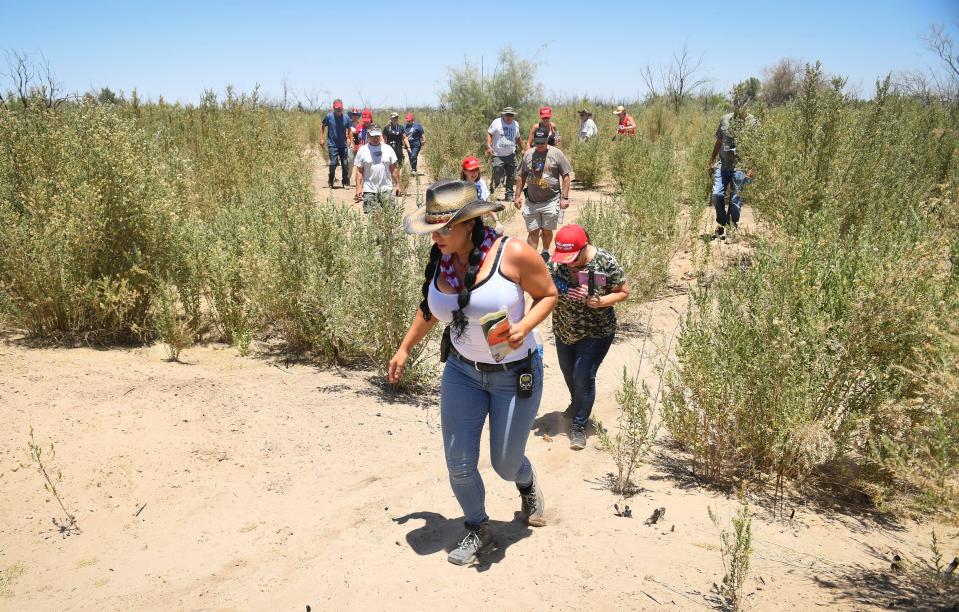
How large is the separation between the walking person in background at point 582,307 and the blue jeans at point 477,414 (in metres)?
1.36

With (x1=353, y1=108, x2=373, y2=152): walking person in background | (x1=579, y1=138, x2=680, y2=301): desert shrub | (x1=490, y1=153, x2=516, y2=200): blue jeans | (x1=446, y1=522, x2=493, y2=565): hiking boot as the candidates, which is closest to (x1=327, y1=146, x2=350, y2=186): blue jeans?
(x1=353, y1=108, x2=373, y2=152): walking person in background

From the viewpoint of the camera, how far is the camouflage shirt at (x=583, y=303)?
4480 millimetres

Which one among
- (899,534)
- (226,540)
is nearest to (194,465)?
(226,540)

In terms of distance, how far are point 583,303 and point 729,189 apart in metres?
5.63

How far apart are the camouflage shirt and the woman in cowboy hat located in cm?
136

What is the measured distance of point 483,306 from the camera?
3.00m

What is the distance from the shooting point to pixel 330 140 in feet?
50.1

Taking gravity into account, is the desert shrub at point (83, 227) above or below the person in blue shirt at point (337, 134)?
below

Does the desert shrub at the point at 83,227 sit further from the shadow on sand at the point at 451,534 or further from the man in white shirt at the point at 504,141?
the man in white shirt at the point at 504,141

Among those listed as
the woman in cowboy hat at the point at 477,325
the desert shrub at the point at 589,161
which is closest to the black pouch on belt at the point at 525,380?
the woman in cowboy hat at the point at 477,325

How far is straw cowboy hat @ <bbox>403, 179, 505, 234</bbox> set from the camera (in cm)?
298

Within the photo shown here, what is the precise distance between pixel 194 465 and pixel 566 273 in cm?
263

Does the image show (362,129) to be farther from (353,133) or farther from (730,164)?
(730,164)

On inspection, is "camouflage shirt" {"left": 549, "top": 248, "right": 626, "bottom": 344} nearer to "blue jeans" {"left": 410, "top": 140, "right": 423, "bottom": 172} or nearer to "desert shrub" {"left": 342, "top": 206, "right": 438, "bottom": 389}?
"desert shrub" {"left": 342, "top": 206, "right": 438, "bottom": 389}
